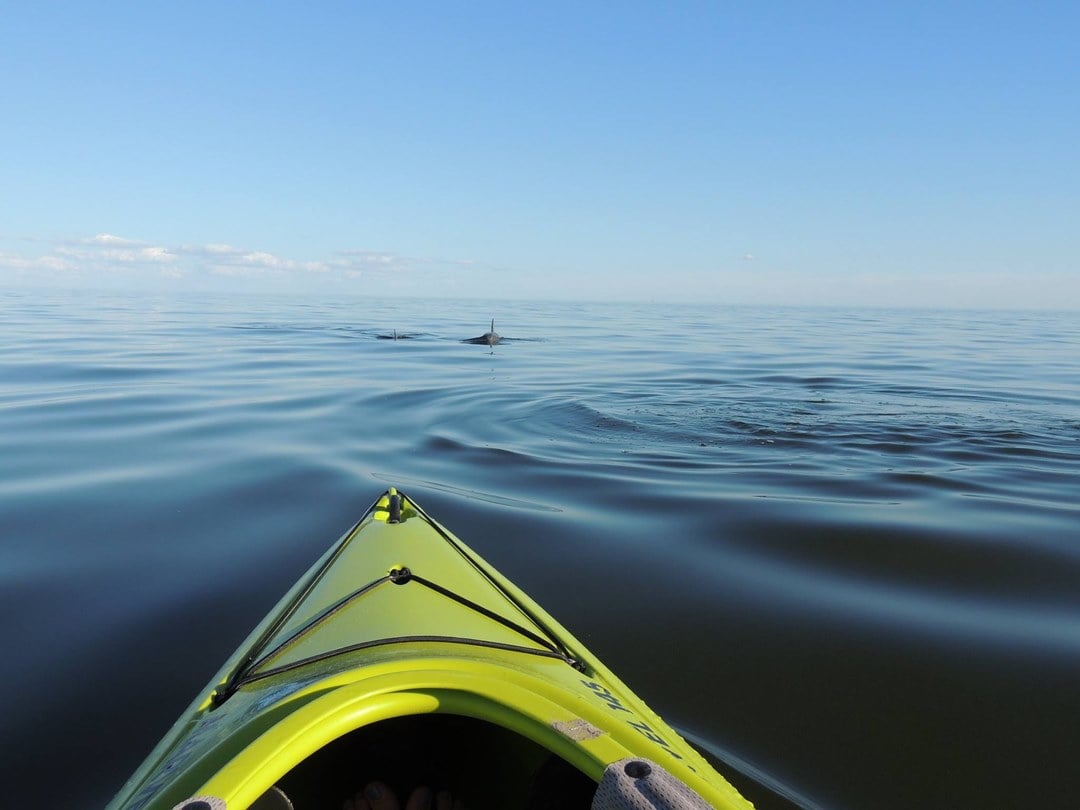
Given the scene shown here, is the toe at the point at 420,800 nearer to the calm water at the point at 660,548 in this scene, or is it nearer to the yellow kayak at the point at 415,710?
the yellow kayak at the point at 415,710

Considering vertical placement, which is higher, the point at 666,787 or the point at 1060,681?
the point at 666,787

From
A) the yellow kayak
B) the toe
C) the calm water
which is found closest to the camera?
the yellow kayak

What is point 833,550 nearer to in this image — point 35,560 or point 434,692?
point 434,692

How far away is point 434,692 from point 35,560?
3.67 metres

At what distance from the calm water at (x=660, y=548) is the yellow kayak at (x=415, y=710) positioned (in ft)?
2.03

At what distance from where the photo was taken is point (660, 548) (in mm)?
4531

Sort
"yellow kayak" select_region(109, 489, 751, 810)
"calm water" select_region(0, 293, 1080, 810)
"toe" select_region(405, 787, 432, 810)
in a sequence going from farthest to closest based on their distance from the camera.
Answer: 1. "calm water" select_region(0, 293, 1080, 810)
2. "toe" select_region(405, 787, 432, 810)
3. "yellow kayak" select_region(109, 489, 751, 810)

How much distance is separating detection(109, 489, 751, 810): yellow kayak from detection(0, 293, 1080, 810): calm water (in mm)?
620

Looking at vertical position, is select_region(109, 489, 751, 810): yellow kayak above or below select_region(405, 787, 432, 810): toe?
above

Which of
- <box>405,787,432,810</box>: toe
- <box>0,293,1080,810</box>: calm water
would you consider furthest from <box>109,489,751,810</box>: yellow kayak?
<box>0,293,1080,810</box>: calm water

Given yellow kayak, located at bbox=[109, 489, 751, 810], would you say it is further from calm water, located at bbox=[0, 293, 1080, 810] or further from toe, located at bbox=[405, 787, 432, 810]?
calm water, located at bbox=[0, 293, 1080, 810]

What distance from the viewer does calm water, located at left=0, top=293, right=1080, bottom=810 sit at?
8.98 ft

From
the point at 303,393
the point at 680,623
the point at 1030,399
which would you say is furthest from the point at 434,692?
the point at 1030,399

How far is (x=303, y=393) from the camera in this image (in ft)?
34.6
